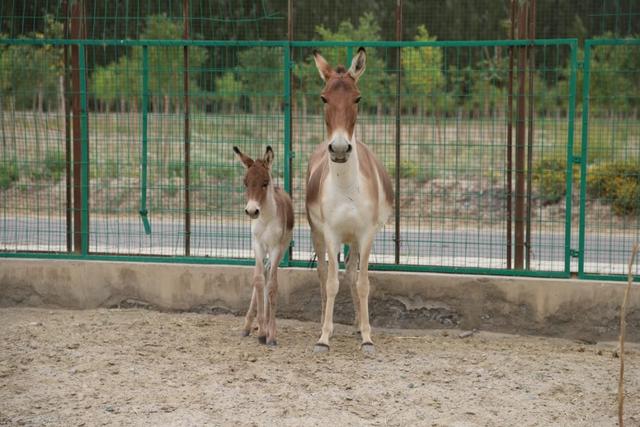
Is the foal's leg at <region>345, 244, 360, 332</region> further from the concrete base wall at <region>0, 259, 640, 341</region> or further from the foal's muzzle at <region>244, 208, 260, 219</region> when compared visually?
the foal's muzzle at <region>244, 208, 260, 219</region>

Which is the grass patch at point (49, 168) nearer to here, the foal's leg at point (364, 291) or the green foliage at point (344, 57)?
the foal's leg at point (364, 291)

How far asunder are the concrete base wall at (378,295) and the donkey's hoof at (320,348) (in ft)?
3.94

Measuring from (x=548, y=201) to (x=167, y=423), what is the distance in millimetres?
11643

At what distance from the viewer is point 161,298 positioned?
903 centimetres

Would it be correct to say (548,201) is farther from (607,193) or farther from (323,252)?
(323,252)

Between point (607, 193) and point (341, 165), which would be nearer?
point (341, 165)

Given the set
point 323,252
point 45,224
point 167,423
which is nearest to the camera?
point 167,423

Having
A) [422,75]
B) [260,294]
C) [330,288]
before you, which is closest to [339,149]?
[330,288]

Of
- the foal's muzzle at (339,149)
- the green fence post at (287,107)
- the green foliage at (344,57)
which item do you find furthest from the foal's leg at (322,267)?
the green foliage at (344,57)

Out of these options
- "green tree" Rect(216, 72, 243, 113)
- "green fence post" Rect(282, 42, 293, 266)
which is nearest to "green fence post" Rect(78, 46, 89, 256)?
"green tree" Rect(216, 72, 243, 113)

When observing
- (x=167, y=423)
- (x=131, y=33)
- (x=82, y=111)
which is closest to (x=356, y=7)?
(x=131, y=33)

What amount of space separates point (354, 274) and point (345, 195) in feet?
3.99

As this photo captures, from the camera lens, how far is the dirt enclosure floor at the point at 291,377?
19.5 ft

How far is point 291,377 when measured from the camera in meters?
6.70
